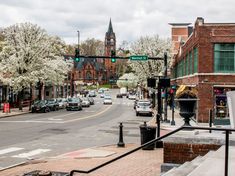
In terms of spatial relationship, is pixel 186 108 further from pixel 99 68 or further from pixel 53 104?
pixel 99 68

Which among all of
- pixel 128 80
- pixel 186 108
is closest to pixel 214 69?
pixel 186 108

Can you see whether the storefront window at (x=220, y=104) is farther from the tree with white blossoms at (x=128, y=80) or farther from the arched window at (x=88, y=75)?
the arched window at (x=88, y=75)

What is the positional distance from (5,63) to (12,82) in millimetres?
3021

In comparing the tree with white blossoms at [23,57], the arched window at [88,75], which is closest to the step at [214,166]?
the tree with white blossoms at [23,57]

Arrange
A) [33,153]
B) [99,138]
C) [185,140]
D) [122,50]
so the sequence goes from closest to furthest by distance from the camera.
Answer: [185,140]
[33,153]
[99,138]
[122,50]

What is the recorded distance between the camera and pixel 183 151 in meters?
10.2

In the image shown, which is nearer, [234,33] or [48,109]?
[234,33]

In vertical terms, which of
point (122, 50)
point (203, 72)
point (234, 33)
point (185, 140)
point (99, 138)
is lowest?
point (99, 138)

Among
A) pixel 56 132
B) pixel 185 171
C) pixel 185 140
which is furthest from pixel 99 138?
pixel 185 171

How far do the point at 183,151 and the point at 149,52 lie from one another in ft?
189

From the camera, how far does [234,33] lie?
34.2m

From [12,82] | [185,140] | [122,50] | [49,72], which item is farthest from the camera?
[122,50]

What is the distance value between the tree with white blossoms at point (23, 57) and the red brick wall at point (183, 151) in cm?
3850

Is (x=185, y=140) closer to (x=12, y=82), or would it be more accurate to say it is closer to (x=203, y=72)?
(x=203, y=72)
